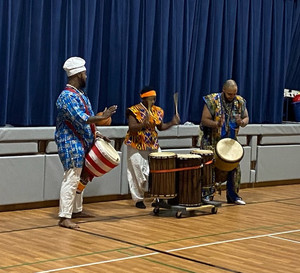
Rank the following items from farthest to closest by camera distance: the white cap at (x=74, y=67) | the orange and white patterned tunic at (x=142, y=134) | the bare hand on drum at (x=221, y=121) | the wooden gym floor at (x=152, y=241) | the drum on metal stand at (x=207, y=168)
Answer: the bare hand on drum at (x=221, y=121)
the orange and white patterned tunic at (x=142, y=134)
the drum on metal stand at (x=207, y=168)
the white cap at (x=74, y=67)
the wooden gym floor at (x=152, y=241)

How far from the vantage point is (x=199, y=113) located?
35.8 feet

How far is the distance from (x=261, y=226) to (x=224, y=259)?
1.72 m

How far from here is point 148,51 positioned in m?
9.99

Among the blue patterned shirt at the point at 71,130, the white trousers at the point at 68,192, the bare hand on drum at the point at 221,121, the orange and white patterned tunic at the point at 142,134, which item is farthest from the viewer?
the bare hand on drum at the point at 221,121

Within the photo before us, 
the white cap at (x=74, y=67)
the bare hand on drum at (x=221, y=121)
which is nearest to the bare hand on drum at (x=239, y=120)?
the bare hand on drum at (x=221, y=121)

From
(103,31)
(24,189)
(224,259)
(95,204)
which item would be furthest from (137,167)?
(224,259)

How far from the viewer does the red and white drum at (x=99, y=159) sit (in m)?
7.52

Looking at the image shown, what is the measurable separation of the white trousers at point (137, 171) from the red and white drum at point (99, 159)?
1091 mm

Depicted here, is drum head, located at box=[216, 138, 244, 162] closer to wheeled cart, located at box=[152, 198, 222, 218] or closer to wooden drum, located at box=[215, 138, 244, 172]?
wooden drum, located at box=[215, 138, 244, 172]

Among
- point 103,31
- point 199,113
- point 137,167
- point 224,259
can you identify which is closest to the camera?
point 224,259

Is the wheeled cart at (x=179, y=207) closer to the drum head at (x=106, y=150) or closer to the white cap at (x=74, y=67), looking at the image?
the drum head at (x=106, y=150)

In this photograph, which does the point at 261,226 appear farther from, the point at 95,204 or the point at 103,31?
the point at 103,31

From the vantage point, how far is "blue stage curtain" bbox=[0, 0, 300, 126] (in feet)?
28.6

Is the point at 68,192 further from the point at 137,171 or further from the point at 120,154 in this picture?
the point at 120,154
